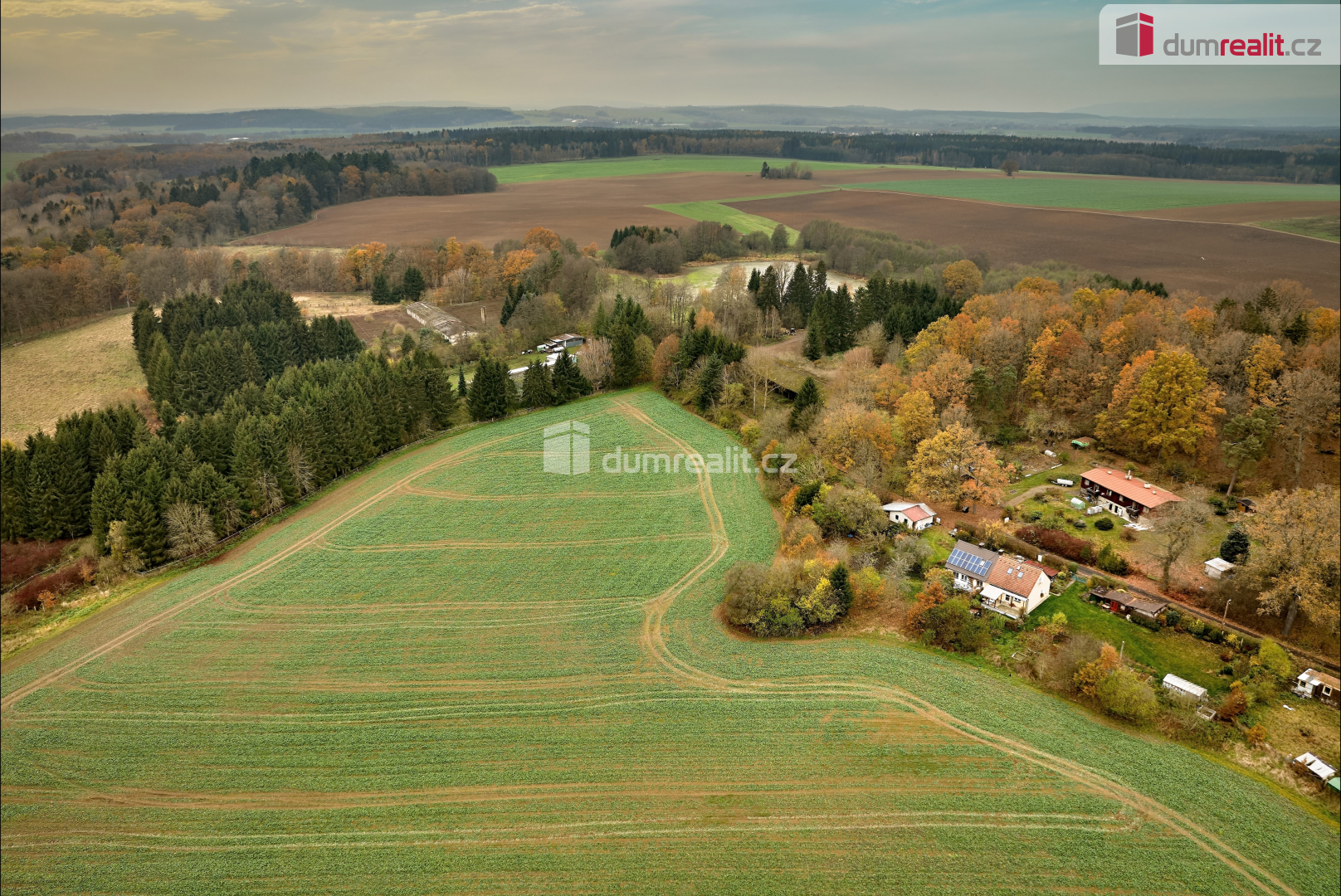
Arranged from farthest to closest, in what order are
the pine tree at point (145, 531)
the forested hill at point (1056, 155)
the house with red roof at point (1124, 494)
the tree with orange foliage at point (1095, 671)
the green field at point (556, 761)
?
the forested hill at point (1056, 155) < the house with red roof at point (1124, 494) < the pine tree at point (145, 531) < the tree with orange foliage at point (1095, 671) < the green field at point (556, 761)

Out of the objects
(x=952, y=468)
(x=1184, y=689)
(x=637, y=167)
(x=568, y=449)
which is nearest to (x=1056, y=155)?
(x=637, y=167)

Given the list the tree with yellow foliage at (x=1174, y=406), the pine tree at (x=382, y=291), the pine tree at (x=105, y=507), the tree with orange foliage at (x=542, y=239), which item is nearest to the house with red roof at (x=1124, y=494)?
the tree with yellow foliage at (x=1174, y=406)

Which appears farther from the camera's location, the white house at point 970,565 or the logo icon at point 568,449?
the logo icon at point 568,449

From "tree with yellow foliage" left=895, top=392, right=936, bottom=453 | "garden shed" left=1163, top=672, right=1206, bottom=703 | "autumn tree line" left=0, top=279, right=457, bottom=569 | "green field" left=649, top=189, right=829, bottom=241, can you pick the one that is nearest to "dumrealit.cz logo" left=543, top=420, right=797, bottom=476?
"tree with yellow foliage" left=895, top=392, right=936, bottom=453

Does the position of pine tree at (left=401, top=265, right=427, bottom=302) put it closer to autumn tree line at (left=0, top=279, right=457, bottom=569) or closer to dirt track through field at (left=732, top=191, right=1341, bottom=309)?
autumn tree line at (left=0, top=279, right=457, bottom=569)

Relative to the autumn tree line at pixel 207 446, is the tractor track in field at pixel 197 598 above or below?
below

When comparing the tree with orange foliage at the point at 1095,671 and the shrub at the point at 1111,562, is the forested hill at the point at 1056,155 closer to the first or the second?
the shrub at the point at 1111,562
